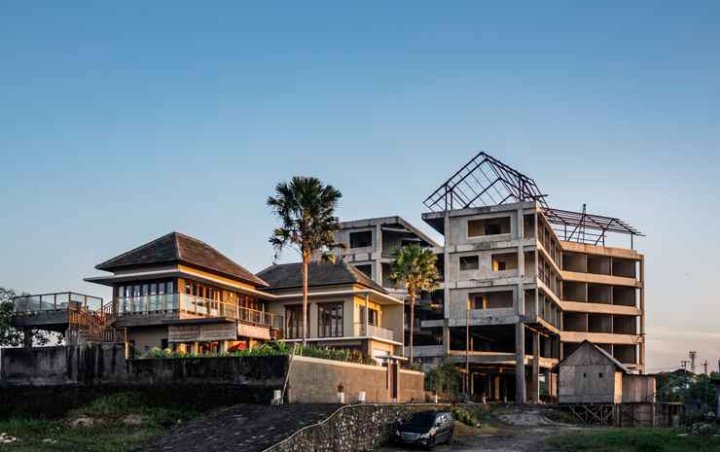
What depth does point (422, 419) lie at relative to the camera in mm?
39188

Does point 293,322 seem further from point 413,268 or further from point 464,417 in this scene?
point 464,417

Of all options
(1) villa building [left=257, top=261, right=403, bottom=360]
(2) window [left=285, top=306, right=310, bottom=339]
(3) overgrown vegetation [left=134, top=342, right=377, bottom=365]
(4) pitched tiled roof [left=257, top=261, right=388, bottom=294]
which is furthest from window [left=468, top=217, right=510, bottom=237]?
(3) overgrown vegetation [left=134, top=342, right=377, bottom=365]

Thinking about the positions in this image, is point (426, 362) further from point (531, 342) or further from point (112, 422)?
point (112, 422)

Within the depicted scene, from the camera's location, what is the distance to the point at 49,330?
52.0m

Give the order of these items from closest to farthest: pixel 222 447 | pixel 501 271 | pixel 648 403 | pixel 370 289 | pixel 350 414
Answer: pixel 222 447 < pixel 350 414 < pixel 370 289 < pixel 648 403 < pixel 501 271

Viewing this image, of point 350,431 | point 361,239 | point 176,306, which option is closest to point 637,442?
point 350,431

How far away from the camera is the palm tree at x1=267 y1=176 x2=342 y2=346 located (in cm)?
5078

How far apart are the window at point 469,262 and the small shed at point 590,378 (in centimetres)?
1681

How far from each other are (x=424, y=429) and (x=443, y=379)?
3346cm

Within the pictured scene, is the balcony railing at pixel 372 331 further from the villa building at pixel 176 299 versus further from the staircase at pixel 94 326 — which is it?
the staircase at pixel 94 326

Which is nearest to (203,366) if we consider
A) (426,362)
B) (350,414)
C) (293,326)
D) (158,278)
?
(350,414)

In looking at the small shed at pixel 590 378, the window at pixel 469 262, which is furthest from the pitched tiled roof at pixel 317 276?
the window at pixel 469 262

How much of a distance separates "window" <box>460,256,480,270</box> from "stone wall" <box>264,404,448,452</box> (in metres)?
43.4

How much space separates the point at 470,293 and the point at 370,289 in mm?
25086
